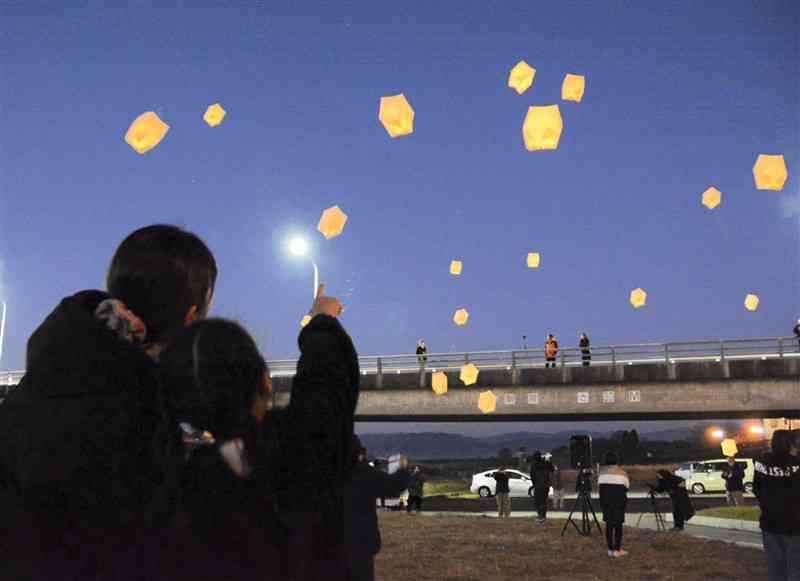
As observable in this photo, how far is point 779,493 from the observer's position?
6887 millimetres

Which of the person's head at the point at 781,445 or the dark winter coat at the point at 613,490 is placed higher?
the person's head at the point at 781,445

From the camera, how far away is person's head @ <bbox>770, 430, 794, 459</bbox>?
6.96m

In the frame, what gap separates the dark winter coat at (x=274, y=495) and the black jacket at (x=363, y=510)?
2620mm

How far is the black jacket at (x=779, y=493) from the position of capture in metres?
6.81

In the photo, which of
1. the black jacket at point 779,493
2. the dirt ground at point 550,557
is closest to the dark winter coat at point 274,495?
the black jacket at point 779,493

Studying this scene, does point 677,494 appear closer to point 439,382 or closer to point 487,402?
point 487,402

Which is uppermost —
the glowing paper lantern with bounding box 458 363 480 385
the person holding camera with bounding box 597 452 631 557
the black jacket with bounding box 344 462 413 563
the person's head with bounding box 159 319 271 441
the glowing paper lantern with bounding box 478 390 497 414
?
the person's head with bounding box 159 319 271 441

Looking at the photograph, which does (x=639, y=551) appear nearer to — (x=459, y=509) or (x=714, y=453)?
(x=459, y=509)

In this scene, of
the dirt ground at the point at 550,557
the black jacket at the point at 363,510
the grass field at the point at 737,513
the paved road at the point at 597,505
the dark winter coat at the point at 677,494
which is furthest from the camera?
the paved road at the point at 597,505

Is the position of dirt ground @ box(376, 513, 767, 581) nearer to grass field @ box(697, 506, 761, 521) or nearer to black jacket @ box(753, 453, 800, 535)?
grass field @ box(697, 506, 761, 521)

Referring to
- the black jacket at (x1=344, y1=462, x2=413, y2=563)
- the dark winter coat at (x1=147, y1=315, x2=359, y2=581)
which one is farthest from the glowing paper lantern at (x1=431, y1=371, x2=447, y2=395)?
the dark winter coat at (x1=147, y1=315, x2=359, y2=581)

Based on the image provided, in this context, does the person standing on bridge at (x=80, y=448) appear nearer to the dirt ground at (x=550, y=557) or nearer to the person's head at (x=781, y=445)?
the person's head at (x=781, y=445)

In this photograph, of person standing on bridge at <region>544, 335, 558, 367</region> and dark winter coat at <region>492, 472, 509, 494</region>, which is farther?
person standing on bridge at <region>544, 335, 558, 367</region>

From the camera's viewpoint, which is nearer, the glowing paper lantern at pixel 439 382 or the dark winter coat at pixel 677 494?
the dark winter coat at pixel 677 494
